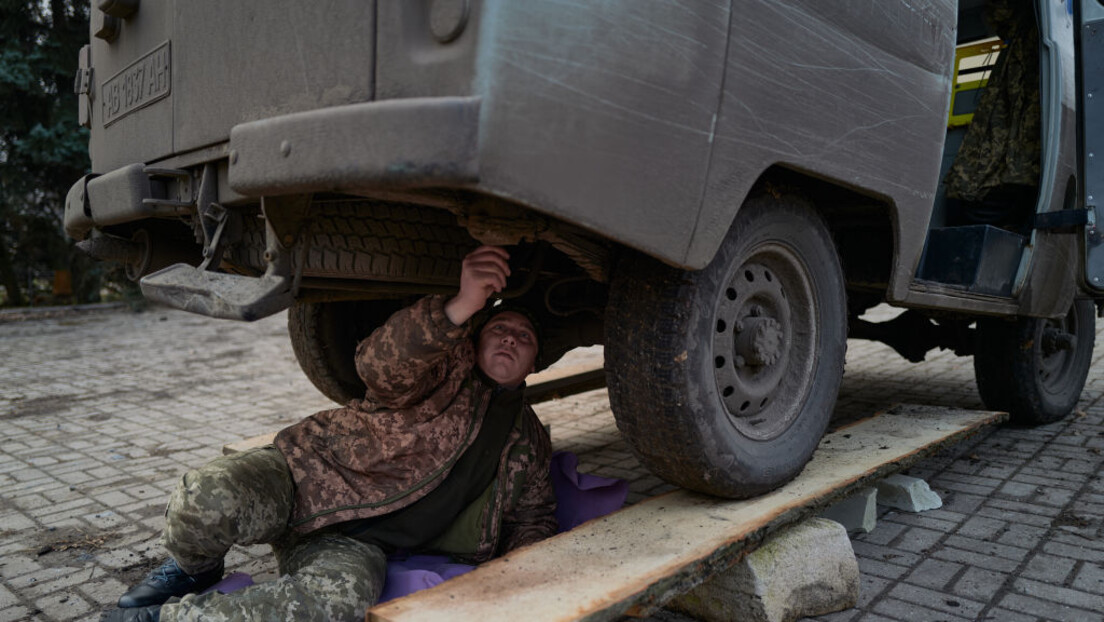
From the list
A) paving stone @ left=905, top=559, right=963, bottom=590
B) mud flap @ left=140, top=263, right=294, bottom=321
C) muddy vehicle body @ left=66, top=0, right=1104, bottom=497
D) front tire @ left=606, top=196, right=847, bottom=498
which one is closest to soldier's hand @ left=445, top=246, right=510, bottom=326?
muddy vehicle body @ left=66, top=0, right=1104, bottom=497

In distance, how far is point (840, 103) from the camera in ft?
7.08

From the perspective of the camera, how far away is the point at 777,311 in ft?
7.65

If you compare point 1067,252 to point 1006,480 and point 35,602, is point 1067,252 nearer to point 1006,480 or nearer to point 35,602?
point 1006,480

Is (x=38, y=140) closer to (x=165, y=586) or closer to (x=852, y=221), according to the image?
(x=165, y=586)

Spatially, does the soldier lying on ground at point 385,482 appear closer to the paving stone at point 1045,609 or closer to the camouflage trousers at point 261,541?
the camouflage trousers at point 261,541

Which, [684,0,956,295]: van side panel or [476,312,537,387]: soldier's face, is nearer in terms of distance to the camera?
[684,0,956,295]: van side panel

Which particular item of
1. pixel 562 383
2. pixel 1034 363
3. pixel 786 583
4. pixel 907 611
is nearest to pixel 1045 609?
pixel 907 611

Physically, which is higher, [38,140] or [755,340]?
[38,140]

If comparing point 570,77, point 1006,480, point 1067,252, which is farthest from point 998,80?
point 570,77

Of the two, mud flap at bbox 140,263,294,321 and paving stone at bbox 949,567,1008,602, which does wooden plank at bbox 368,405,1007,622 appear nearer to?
paving stone at bbox 949,567,1008,602

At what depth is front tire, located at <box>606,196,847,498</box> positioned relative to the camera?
196 centimetres

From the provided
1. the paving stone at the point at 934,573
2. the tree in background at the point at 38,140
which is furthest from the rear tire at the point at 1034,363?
the tree in background at the point at 38,140

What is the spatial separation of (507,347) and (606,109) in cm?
111

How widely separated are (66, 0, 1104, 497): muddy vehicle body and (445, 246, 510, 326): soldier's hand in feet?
0.56
